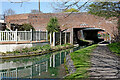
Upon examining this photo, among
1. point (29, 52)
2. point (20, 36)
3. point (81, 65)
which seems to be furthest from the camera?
point (20, 36)

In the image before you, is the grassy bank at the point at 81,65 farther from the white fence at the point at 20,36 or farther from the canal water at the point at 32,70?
the white fence at the point at 20,36

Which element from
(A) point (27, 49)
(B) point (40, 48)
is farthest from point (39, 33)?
(A) point (27, 49)

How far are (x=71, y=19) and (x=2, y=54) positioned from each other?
53.5ft

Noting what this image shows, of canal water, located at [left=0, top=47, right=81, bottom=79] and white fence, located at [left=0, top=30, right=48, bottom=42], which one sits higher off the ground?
white fence, located at [left=0, top=30, right=48, bottom=42]

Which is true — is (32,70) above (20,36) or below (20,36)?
below

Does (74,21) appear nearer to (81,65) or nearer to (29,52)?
(29,52)

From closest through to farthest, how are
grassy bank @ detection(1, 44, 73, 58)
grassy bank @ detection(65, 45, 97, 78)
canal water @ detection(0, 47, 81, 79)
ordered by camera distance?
grassy bank @ detection(65, 45, 97, 78) → canal water @ detection(0, 47, 81, 79) → grassy bank @ detection(1, 44, 73, 58)

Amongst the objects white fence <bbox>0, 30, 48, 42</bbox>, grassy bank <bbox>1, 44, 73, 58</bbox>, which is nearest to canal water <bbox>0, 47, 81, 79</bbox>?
grassy bank <bbox>1, 44, 73, 58</bbox>

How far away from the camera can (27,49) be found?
470 inches

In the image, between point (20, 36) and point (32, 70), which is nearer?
point (32, 70)

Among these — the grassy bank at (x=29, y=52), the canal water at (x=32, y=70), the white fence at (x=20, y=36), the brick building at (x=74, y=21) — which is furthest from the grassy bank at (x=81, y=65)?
the brick building at (x=74, y=21)

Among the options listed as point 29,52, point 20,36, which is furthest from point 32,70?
point 20,36

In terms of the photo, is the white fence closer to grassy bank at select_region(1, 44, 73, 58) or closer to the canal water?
grassy bank at select_region(1, 44, 73, 58)

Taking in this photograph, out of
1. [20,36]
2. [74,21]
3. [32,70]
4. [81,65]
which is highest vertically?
[74,21]
